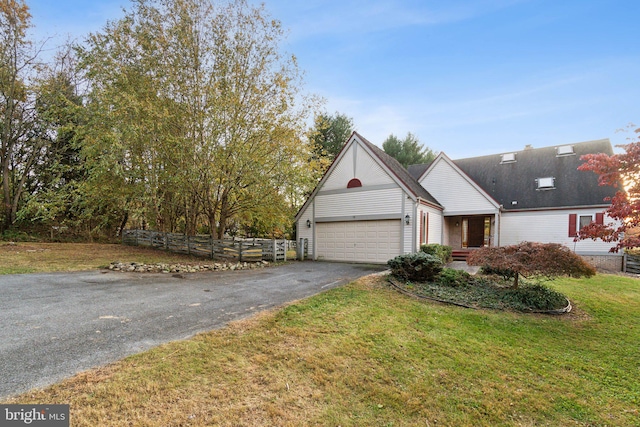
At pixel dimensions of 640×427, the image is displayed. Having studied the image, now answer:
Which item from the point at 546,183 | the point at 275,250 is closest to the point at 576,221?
the point at 546,183

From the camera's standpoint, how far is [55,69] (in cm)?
1606

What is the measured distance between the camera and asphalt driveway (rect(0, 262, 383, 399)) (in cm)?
337

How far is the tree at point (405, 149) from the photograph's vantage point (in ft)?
89.6

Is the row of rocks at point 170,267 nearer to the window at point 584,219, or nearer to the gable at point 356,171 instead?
the gable at point 356,171

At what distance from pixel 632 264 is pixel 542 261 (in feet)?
36.2

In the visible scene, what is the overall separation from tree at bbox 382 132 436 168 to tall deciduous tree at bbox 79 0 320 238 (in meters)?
17.1

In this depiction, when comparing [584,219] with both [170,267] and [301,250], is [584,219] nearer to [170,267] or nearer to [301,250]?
[301,250]

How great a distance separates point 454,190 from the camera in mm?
15961

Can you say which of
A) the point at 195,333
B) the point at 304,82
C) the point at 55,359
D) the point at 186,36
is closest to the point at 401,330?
the point at 195,333

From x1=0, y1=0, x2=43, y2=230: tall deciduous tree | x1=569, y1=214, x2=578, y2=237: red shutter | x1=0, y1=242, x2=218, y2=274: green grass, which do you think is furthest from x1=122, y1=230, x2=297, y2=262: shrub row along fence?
x1=569, y1=214, x2=578, y2=237: red shutter

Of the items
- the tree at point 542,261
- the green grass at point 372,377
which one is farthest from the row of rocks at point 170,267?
the tree at point 542,261

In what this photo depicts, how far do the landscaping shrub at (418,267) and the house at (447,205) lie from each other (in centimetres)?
452

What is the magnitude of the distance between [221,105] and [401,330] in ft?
32.4

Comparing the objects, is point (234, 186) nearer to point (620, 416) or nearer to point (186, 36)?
point (186, 36)
